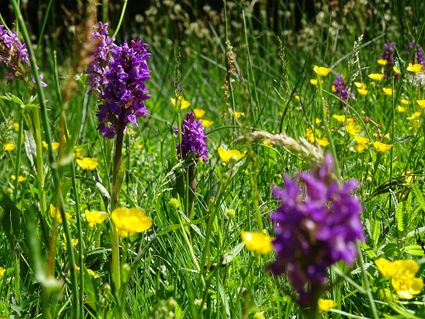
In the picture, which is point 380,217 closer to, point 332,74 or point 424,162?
point 424,162

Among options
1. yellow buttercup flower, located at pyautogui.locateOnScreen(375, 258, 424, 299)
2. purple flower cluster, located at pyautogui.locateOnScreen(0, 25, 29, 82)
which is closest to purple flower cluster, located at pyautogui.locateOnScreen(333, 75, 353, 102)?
purple flower cluster, located at pyautogui.locateOnScreen(0, 25, 29, 82)

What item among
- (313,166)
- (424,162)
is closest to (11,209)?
(313,166)

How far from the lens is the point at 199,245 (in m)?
1.60

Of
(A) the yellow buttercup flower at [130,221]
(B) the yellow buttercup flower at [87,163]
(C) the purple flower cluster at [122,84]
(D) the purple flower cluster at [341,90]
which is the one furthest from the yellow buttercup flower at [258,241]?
(D) the purple flower cluster at [341,90]

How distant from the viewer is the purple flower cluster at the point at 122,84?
1.51 metres

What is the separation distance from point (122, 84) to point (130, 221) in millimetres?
520

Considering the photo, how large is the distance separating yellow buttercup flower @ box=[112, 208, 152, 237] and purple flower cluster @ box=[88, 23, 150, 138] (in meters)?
0.46

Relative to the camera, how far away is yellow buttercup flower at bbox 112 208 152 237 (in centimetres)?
104

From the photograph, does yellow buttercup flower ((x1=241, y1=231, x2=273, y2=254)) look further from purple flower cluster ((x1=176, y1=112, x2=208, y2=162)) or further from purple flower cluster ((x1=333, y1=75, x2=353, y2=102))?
purple flower cluster ((x1=333, y1=75, x2=353, y2=102))

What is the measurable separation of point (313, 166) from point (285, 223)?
11 cm

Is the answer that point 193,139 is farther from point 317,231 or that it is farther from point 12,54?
point 317,231

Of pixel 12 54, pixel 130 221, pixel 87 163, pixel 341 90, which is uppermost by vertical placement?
pixel 12 54

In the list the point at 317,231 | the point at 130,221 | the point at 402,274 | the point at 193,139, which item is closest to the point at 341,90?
the point at 193,139

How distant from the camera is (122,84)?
59.1 inches
